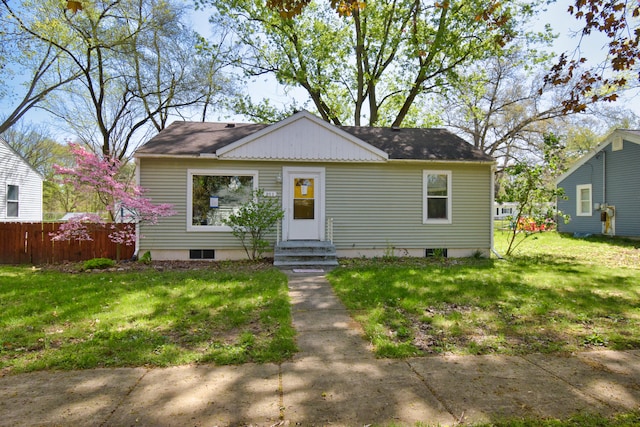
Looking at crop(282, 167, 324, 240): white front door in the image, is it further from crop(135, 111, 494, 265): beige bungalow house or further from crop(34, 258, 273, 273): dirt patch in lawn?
crop(34, 258, 273, 273): dirt patch in lawn

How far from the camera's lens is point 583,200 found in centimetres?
1744

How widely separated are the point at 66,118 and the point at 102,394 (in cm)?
2286

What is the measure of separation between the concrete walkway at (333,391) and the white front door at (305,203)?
6.51 meters

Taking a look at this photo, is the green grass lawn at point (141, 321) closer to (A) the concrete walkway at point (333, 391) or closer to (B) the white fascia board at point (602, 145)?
(A) the concrete walkway at point (333, 391)

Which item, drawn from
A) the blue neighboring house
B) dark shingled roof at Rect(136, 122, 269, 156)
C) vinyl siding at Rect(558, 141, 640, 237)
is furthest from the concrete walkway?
the blue neighboring house

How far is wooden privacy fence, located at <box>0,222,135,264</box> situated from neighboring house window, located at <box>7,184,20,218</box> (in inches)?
385

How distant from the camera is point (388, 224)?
10.4m

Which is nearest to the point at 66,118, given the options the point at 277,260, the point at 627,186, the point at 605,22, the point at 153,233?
the point at 153,233

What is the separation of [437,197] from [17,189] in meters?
19.7

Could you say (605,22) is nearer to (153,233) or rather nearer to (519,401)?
(519,401)

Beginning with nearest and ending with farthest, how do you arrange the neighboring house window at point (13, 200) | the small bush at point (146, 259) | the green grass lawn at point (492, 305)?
the green grass lawn at point (492, 305)
the small bush at point (146, 259)
the neighboring house window at point (13, 200)

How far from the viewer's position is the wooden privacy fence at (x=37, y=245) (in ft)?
31.1

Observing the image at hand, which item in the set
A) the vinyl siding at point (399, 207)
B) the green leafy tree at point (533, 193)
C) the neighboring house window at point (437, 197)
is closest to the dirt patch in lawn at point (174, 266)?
the vinyl siding at point (399, 207)

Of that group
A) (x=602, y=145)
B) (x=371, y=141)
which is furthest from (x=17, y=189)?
(x=602, y=145)
